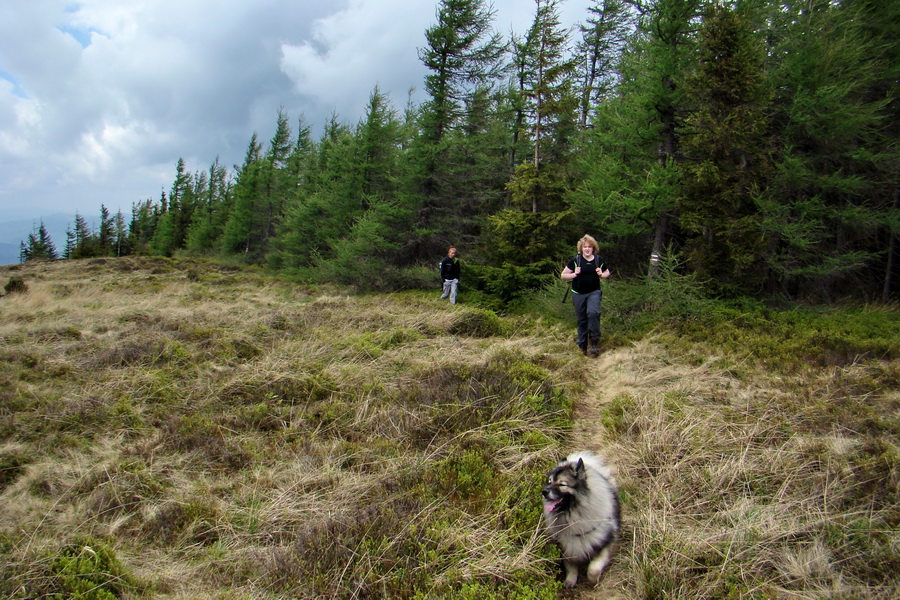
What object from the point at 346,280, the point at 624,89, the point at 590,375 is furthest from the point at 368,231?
the point at 590,375

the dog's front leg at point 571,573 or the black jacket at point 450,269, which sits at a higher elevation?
the black jacket at point 450,269

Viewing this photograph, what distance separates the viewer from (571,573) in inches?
106

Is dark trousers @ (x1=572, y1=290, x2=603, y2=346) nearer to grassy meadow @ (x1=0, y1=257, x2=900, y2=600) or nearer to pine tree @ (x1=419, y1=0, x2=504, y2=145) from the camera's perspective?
grassy meadow @ (x1=0, y1=257, x2=900, y2=600)

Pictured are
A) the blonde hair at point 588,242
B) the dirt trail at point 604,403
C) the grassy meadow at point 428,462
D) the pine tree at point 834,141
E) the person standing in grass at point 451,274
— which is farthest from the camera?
the person standing in grass at point 451,274

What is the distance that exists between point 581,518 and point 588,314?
17.2 ft

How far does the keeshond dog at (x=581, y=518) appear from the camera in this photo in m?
2.68

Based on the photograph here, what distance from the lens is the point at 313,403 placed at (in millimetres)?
5164

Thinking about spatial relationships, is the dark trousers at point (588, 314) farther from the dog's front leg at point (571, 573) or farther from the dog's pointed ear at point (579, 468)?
the dog's front leg at point (571, 573)

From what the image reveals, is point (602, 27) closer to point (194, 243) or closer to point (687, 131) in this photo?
point (687, 131)

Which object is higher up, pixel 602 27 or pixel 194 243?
pixel 602 27

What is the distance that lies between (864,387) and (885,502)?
280 centimetres

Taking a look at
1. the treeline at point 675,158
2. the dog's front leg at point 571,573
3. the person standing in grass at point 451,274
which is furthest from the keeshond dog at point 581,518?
Answer: the person standing in grass at point 451,274

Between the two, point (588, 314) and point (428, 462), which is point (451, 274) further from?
point (428, 462)

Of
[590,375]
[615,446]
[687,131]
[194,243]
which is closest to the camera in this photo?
[615,446]
